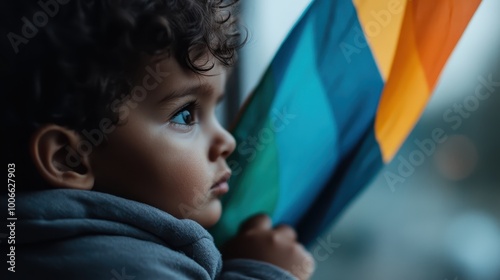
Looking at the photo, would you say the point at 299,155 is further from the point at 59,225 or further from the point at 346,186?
the point at 59,225

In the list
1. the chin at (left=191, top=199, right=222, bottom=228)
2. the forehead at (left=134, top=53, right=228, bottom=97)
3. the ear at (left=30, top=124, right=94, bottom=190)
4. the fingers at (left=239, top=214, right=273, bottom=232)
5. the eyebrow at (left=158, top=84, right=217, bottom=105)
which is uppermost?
the forehead at (left=134, top=53, right=228, bottom=97)

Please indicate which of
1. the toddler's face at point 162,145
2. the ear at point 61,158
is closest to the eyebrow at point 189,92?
the toddler's face at point 162,145

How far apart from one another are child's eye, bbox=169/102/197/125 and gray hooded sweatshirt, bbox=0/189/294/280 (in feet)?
0.37

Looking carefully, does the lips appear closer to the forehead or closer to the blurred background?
the forehead

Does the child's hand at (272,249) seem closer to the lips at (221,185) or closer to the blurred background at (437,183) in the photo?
the lips at (221,185)

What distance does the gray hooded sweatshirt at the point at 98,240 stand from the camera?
24.6 inches

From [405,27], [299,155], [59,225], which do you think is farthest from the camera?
[299,155]

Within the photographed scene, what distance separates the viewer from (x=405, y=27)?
747 millimetres

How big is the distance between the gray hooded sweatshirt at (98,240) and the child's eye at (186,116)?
0.37 ft

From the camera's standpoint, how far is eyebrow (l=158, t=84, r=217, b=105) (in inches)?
27.5

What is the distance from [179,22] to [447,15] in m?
0.31

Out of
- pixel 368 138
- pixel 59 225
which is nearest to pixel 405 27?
pixel 368 138

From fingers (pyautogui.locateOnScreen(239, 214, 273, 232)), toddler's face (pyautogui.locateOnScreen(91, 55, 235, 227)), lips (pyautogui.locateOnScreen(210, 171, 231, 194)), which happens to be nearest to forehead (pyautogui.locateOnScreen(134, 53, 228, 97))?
toddler's face (pyautogui.locateOnScreen(91, 55, 235, 227))

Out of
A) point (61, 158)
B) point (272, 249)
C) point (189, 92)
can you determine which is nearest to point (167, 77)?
point (189, 92)
